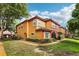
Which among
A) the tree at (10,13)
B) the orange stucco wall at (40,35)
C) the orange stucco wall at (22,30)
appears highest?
the tree at (10,13)

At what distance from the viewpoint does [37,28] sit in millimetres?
2328

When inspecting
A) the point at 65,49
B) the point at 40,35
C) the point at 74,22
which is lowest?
the point at 65,49

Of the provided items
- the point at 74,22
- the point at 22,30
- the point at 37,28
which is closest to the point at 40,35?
the point at 37,28

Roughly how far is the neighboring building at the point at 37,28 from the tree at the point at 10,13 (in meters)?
0.08

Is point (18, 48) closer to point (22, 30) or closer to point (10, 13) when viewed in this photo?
point (22, 30)

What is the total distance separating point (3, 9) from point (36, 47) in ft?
1.51

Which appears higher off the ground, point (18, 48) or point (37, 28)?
point (37, 28)

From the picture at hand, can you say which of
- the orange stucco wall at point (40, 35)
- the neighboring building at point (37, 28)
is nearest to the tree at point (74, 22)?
the neighboring building at point (37, 28)

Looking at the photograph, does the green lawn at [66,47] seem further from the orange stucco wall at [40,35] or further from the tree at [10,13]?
the tree at [10,13]

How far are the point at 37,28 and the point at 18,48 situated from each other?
251 millimetres

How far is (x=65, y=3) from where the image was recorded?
228 cm

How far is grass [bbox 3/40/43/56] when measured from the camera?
2.26 m

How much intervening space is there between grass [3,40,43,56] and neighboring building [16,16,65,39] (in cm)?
9

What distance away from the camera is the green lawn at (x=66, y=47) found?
226 centimetres
